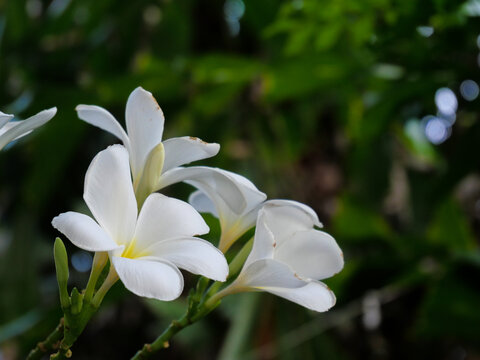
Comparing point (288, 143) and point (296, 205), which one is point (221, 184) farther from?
point (288, 143)

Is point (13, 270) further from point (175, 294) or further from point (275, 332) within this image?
point (175, 294)

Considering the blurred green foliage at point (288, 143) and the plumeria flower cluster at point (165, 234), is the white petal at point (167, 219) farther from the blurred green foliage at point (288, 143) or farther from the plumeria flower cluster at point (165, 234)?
the blurred green foliage at point (288, 143)

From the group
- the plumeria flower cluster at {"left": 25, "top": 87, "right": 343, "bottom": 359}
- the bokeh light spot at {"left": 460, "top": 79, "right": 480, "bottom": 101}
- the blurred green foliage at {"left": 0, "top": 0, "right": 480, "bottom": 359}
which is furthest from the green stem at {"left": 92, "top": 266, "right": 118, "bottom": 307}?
the bokeh light spot at {"left": 460, "top": 79, "right": 480, "bottom": 101}

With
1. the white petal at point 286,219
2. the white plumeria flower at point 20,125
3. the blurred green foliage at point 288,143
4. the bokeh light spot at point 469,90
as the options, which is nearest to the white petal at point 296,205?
the white petal at point 286,219

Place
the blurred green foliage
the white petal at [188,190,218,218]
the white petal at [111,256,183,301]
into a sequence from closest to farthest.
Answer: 1. the white petal at [111,256,183,301]
2. the white petal at [188,190,218,218]
3. the blurred green foliage

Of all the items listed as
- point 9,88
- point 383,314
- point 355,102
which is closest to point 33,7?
point 9,88

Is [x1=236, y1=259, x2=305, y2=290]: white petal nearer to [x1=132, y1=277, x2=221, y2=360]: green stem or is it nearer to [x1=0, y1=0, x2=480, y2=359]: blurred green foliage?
[x1=132, y1=277, x2=221, y2=360]: green stem
